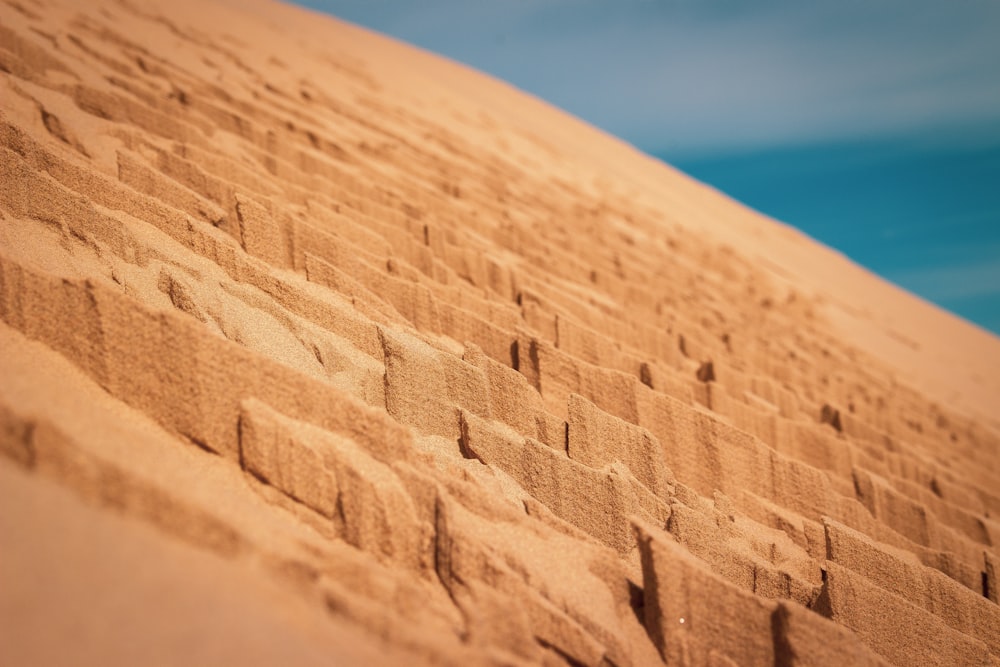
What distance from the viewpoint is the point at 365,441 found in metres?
2.74

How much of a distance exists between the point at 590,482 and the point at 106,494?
71.8 inches

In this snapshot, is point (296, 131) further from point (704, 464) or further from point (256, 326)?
point (704, 464)

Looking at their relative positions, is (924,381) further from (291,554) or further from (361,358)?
(291,554)

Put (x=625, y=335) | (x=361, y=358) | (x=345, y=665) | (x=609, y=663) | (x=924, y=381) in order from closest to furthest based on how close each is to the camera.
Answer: (x=345, y=665)
(x=609, y=663)
(x=361, y=358)
(x=625, y=335)
(x=924, y=381)

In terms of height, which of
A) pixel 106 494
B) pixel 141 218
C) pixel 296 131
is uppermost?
pixel 296 131

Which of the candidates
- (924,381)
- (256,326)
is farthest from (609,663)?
(924,381)

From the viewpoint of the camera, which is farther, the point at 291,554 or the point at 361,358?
the point at 361,358

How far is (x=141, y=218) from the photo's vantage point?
12.5 feet

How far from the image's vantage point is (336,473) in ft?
8.45

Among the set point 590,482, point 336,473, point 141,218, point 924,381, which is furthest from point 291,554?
point 924,381

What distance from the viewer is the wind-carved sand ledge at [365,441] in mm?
1906

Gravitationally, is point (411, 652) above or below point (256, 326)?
below

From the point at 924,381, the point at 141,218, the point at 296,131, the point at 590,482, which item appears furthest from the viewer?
the point at 924,381

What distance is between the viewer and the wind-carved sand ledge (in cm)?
191
